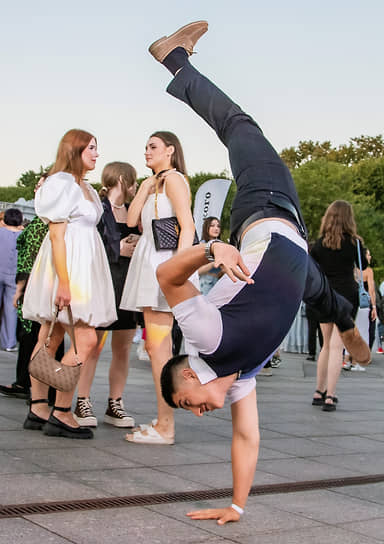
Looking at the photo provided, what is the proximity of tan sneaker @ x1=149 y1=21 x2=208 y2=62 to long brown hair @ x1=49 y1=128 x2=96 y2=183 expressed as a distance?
1047 mm

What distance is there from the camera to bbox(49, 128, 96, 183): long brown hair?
6.05m

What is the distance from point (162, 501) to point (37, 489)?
0.67m

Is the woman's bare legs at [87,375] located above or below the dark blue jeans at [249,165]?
below

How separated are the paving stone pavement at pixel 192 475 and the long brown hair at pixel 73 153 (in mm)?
1969

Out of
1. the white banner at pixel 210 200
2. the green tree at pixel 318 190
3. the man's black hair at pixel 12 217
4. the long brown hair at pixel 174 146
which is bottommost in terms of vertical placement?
the man's black hair at pixel 12 217

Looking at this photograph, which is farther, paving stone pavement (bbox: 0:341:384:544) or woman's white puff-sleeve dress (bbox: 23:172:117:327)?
woman's white puff-sleeve dress (bbox: 23:172:117:327)

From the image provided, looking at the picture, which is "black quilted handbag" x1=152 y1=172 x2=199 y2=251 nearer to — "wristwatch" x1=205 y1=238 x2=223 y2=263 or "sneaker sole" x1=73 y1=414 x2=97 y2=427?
"sneaker sole" x1=73 y1=414 x2=97 y2=427

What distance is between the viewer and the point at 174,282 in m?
3.74

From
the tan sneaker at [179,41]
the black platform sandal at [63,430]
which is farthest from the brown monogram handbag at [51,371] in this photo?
the tan sneaker at [179,41]

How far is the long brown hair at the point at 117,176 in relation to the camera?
6.60m

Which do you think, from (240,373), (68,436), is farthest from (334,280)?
(240,373)

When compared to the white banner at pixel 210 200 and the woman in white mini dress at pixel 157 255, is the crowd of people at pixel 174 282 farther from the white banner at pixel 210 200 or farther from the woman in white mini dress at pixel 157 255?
the white banner at pixel 210 200

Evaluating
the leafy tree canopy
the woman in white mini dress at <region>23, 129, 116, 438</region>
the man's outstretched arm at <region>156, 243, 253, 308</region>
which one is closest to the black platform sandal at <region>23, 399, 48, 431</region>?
the woman in white mini dress at <region>23, 129, 116, 438</region>

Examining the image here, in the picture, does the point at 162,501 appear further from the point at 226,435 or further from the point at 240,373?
the point at 226,435
